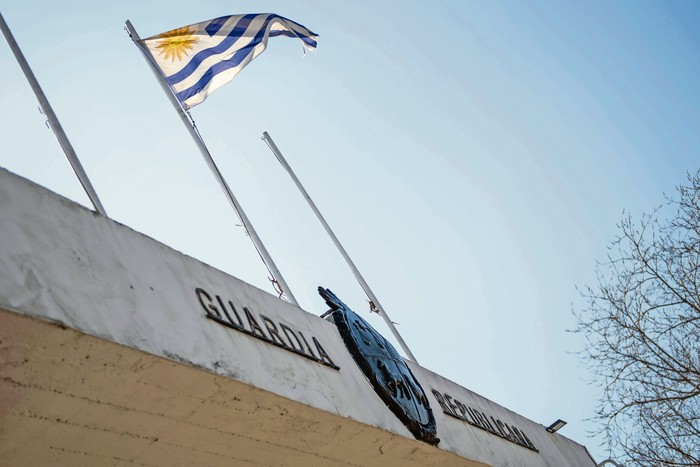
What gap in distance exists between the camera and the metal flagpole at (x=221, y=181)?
7098 mm

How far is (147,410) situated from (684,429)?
932 cm

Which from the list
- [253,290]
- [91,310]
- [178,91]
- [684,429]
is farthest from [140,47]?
Result: [684,429]

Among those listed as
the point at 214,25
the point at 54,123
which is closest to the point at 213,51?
the point at 214,25

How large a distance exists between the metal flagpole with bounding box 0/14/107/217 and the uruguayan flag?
2.66 meters

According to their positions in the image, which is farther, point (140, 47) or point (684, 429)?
point (684, 429)

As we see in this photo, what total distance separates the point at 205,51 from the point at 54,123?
3729 millimetres

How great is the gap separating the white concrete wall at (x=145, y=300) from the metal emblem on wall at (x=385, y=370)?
127 millimetres

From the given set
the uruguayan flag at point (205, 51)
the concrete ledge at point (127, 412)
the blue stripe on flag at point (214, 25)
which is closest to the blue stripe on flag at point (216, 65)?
the uruguayan flag at point (205, 51)

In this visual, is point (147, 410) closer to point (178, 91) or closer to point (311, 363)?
point (311, 363)

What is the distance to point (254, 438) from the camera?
16.1ft

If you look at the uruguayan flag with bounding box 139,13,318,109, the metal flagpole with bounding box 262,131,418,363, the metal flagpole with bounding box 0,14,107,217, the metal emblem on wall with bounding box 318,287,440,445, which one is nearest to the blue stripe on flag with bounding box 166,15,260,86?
the uruguayan flag with bounding box 139,13,318,109

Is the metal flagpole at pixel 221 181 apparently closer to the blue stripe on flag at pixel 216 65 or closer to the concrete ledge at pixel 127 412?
the blue stripe on flag at pixel 216 65

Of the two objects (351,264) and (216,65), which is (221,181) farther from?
(351,264)

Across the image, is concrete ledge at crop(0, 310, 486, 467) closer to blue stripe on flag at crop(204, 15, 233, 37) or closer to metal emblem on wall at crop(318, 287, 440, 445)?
metal emblem on wall at crop(318, 287, 440, 445)
